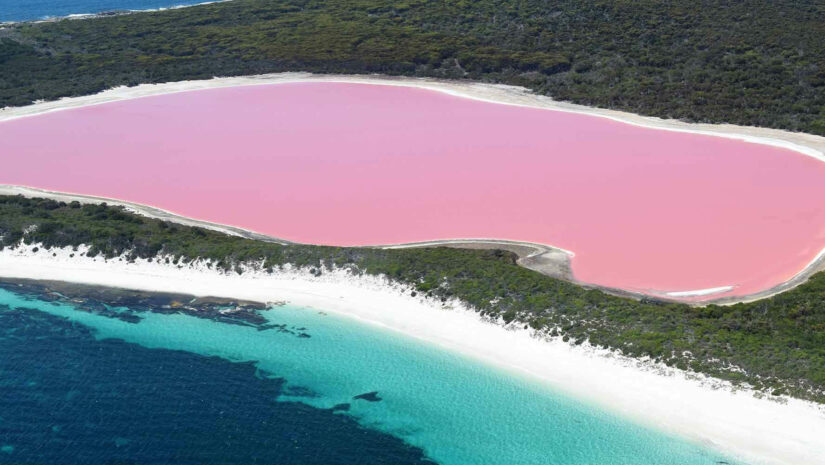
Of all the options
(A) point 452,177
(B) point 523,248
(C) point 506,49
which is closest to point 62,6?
(C) point 506,49

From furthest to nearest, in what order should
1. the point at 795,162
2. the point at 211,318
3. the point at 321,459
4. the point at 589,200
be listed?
the point at 795,162, the point at 589,200, the point at 211,318, the point at 321,459

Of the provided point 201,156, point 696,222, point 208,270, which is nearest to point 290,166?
point 201,156

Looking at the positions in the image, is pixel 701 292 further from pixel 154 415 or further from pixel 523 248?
pixel 154 415

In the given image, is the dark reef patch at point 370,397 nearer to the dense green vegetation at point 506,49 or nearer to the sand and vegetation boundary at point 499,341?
the sand and vegetation boundary at point 499,341

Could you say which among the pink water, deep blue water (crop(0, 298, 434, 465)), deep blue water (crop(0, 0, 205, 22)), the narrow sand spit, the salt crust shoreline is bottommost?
deep blue water (crop(0, 298, 434, 465))

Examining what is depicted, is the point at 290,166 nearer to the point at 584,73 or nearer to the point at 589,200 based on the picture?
the point at 589,200

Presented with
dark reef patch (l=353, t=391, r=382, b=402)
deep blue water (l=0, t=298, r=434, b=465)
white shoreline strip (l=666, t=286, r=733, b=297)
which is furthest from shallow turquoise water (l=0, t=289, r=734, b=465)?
white shoreline strip (l=666, t=286, r=733, b=297)

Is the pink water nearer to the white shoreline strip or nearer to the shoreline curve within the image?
the white shoreline strip
